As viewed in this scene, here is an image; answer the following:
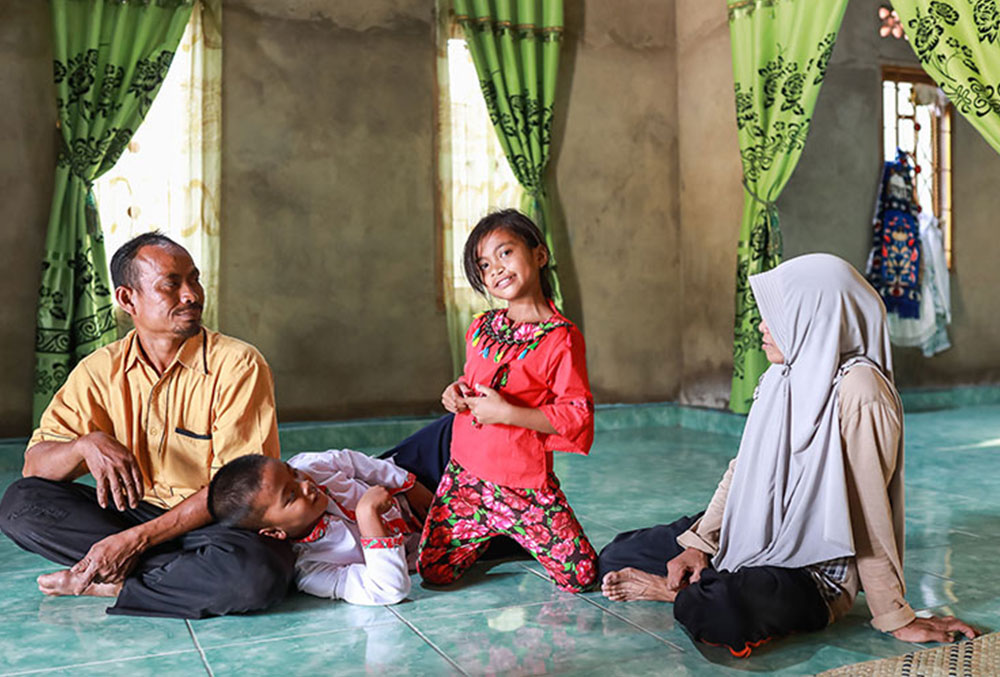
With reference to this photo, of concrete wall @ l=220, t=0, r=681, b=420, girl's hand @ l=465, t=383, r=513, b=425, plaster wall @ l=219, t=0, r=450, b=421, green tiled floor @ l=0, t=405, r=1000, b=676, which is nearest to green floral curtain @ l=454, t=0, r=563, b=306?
concrete wall @ l=220, t=0, r=681, b=420

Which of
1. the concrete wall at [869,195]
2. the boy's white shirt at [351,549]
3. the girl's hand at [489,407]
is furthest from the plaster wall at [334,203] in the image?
the girl's hand at [489,407]

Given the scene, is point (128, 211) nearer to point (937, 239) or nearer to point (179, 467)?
point (179, 467)

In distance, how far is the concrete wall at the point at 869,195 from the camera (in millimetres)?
6496

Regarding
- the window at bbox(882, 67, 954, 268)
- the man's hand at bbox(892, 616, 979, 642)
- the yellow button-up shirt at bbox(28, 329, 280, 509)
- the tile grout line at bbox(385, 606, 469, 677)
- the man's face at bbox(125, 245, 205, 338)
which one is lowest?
the tile grout line at bbox(385, 606, 469, 677)

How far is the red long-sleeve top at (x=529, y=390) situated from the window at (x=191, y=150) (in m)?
3.45

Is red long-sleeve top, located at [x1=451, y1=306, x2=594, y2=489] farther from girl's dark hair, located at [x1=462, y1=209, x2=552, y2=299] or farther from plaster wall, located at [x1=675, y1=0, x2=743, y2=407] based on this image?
plaster wall, located at [x1=675, y1=0, x2=743, y2=407]

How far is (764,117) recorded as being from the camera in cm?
563

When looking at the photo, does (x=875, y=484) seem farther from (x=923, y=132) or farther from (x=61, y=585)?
(x=923, y=132)

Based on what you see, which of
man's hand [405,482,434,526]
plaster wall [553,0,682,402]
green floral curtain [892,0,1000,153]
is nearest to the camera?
man's hand [405,482,434,526]

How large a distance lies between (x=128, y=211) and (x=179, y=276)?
3.27 m

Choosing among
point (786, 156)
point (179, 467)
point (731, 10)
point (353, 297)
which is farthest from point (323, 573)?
point (731, 10)

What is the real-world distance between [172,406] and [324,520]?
1.70 ft

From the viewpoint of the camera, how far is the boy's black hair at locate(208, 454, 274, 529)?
7.70ft

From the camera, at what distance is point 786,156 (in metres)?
5.49
